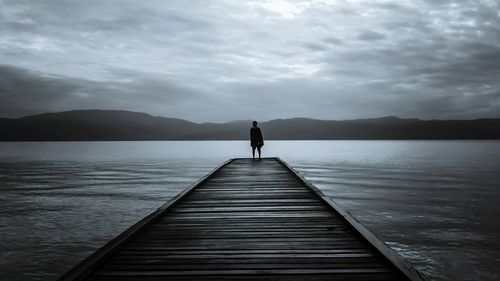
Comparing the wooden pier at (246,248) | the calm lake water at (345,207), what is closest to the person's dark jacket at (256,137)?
the calm lake water at (345,207)

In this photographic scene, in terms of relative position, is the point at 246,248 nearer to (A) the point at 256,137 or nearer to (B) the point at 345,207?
(B) the point at 345,207

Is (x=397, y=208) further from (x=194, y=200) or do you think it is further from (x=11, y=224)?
(x=11, y=224)

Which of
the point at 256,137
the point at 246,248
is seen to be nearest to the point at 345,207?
the point at 256,137

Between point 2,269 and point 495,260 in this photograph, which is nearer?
point 2,269

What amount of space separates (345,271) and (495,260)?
22.7 feet

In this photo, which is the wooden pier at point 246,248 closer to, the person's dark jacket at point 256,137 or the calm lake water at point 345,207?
the calm lake water at point 345,207

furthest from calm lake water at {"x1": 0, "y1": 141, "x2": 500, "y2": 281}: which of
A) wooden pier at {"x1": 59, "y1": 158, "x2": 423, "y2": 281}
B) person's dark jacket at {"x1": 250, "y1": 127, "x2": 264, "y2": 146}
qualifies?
person's dark jacket at {"x1": 250, "y1": 127, "x2": 264, "y2": 146}

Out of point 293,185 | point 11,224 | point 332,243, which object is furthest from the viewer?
point 11,224

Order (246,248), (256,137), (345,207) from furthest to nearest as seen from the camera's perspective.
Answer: (256,137) → (345,207) → (246,248)

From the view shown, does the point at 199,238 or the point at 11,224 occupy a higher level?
the point at 199,238

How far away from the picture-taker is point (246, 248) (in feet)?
17.5

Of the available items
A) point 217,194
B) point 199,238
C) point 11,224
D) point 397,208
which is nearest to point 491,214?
point 397,208

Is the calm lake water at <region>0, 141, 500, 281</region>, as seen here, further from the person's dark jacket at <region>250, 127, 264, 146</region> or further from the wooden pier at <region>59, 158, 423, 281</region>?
the person's dark jacket at <region>250, 127, 264, 146</region>

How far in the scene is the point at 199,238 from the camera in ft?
19.3
